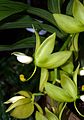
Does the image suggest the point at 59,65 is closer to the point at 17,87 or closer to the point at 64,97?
the point at 64,97

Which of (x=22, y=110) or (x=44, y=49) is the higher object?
(x=44, y=49)

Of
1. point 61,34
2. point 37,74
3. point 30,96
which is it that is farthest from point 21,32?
point 30,96

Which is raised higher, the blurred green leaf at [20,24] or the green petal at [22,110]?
the blurred green leaf at [20,24]

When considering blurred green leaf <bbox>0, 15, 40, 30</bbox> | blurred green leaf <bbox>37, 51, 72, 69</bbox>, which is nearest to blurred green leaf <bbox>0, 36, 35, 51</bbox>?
blurred green leaf <bbox>0, 15, 40, 30</bbox>

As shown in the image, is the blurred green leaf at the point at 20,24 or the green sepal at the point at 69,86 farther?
the blurred green leaf at the point at 20,24

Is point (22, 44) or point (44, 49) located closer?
point (44, 49)

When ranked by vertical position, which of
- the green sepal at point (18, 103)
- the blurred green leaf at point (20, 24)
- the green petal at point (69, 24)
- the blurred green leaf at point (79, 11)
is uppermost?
the blurred green leaf at point (79, 11)

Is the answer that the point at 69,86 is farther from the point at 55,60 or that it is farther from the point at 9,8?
the point at 9,8

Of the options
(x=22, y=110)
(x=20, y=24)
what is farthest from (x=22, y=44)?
(x=22, y=110)


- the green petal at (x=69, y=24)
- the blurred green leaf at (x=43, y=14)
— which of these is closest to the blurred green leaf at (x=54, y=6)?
the blurred green leaf at (x=43, y=14)

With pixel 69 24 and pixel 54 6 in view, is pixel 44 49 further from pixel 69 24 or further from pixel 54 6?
pixel 54 6

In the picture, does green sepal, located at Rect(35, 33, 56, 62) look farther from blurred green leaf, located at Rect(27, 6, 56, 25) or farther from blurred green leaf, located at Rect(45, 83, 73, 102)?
blurred green leaf, located at Rect(27, 6, 56, 25)

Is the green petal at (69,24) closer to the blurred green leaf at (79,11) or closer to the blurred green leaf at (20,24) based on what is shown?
the blurred green leaf at (79,11)
